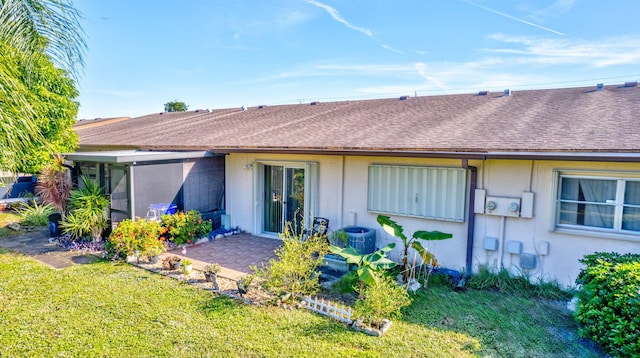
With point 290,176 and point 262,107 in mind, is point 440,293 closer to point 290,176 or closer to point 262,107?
point 290,176

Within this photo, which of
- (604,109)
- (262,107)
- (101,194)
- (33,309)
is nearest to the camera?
(33,309)

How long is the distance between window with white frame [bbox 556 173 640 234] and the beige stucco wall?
246mm

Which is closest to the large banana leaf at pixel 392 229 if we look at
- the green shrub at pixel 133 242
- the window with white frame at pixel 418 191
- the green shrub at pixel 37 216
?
the window with white frame at pixel 418 191

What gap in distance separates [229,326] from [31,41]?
178 inches

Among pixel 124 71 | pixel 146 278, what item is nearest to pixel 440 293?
pixel 146 278

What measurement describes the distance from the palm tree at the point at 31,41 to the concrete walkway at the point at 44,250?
6.02 m

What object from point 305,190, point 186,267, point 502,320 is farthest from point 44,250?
point 502,320

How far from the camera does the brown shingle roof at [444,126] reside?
7.61 metres

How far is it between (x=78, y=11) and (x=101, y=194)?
7.96 m

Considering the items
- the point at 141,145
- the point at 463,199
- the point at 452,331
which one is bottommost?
the point at 452,331

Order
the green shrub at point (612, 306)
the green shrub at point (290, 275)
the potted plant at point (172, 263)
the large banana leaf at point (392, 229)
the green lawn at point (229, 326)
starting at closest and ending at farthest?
the green shrub at point (612, 306), the green lawn at point (229, 326), the green shrub at point (290, 275), the large banana leaf at point (392, 229), the potted plant at point (172, 263)

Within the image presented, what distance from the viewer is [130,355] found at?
4.99 metres

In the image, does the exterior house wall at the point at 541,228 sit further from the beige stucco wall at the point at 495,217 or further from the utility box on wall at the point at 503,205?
the utility box on wall at the point at 503,205

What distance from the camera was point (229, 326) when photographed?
587cm
